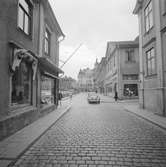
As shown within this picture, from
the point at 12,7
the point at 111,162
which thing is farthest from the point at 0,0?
the point at 111,162

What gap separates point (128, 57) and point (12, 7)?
23.1 metres

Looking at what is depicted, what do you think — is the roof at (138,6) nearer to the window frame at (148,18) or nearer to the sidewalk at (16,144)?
the window frame at (148,18)

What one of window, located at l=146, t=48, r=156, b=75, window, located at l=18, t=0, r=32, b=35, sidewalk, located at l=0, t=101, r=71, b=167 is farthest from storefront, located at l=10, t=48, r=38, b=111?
window, located at l=146, t=48, r=156, b=75

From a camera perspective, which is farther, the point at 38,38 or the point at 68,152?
the point at 38,38

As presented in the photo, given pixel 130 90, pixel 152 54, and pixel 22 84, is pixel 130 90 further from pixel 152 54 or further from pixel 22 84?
Answer: pixel 22 84

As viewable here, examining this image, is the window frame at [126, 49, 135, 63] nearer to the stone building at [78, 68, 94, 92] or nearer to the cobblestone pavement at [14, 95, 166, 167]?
the cobblestone pavement at [14, 95, 166, 167]

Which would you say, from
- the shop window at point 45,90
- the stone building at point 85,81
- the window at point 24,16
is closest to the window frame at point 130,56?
the shop window at point 45,90

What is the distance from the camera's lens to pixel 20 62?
686 centimetres

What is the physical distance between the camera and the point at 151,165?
11.7 ft

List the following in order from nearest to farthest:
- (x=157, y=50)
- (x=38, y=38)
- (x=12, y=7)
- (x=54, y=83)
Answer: (x=12, y=7)
(x=38, y=38)
(x=157, y=50)
(x=54, y=83)

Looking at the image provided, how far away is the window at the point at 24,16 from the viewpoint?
707 centimetres

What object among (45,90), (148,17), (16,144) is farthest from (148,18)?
(16,144)

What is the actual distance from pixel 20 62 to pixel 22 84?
118 centimetres

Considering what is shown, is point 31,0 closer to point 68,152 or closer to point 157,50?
point 68,152
